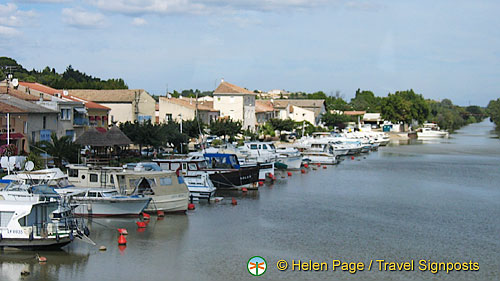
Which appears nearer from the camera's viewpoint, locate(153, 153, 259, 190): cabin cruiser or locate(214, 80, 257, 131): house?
locate(153, 153, 259, 190): cabin cruiser

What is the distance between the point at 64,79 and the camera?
100 metres

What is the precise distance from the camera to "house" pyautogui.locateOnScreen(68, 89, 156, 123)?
72.2 meters

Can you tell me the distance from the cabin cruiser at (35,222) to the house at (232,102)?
65606 mm

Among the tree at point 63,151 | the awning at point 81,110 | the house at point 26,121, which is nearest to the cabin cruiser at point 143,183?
the tree at point 63,151

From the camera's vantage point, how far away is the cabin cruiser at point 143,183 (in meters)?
31.9

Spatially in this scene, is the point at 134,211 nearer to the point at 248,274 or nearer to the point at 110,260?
the point at 110,260

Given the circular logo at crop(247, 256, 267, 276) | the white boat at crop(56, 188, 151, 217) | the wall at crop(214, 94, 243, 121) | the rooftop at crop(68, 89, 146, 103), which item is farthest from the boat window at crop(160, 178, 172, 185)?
the wall at crop(214, 94, 243, 121)

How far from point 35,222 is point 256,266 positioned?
27.5ft

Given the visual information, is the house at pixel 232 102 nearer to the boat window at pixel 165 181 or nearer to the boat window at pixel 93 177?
the boat window at pixel 93 177

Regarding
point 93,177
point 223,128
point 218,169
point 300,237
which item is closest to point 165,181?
point 93,177

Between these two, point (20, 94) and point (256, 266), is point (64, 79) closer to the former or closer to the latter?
point (20, 94)

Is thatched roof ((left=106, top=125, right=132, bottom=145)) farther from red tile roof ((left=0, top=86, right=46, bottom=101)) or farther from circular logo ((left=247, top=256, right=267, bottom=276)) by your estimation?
circular logo ((left=247, top=256, right=267, bottom=276))

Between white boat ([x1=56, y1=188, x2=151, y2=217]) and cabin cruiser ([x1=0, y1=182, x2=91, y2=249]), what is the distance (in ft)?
18.5

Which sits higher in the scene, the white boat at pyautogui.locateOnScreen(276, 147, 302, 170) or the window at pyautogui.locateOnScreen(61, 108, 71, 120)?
the window at pyautogui.locateOnScreen(61, 108, 71, 120)
